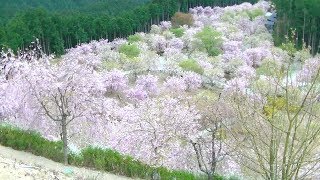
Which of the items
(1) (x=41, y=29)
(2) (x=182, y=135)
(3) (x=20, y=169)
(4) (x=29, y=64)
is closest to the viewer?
(3) (x=20, y=169)

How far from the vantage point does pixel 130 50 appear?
5328 centimetres

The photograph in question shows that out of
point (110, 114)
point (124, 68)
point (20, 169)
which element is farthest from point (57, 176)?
point (124, 68)

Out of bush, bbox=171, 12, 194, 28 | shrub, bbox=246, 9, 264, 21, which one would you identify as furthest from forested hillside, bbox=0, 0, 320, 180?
Result: shrub, bbox=246, 9, 264, 21

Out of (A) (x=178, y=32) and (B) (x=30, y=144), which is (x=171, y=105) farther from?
(A) (x=178, y=32)

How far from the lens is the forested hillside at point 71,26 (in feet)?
176

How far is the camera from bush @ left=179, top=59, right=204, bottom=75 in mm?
45094

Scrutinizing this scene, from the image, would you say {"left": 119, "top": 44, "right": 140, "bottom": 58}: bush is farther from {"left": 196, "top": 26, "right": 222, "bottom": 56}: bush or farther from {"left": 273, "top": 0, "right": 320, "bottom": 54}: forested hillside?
{"left": 273, "top": 0, "right": 320, "bottom": 54}: forested hillside

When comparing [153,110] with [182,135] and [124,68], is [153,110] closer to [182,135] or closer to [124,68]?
[182,135]

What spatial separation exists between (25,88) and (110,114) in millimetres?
5911

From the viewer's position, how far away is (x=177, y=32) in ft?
207

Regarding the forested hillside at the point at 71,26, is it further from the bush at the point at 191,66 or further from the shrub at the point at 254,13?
the bush at the point at 191,66

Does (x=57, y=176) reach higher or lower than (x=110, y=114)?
higher

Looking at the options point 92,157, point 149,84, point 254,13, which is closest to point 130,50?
point 149,84

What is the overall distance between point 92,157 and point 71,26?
46.9 metres
